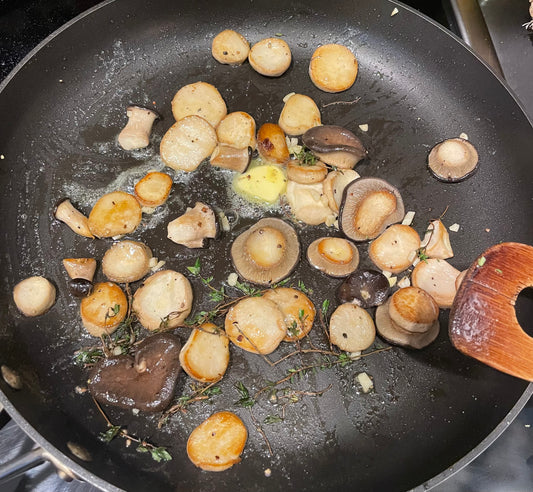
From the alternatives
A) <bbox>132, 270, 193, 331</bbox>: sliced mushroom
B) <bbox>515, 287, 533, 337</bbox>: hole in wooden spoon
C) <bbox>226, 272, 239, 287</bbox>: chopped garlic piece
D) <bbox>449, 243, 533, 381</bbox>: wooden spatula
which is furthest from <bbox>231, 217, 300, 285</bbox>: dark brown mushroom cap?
<bbox>515, 287, 533, 337</bbox>: hole in wooden spoon

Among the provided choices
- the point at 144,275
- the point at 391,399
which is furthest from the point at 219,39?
the point at 391,399

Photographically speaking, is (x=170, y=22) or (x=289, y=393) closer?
(x=289, y=393)

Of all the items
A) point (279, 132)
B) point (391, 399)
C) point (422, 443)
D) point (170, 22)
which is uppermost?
point (170, 22)

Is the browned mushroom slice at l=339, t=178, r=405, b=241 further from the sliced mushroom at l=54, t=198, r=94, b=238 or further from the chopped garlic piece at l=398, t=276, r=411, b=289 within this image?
the sliced mushroom at l=54, t=198, r=94, b=238

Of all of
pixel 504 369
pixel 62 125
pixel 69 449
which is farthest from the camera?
pixel 62 125

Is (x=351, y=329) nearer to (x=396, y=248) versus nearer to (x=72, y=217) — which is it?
(x=396, y=248)

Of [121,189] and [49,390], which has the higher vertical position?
[121,189]

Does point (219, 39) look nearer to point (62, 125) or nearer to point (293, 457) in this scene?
point (62, 125)

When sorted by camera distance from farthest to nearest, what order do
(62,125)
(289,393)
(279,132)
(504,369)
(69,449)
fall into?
1. (62,125)
2. (279,132)
3. (289,393)
4. (69,449)
5. (504,369)
